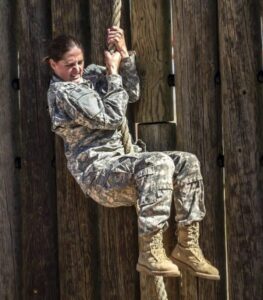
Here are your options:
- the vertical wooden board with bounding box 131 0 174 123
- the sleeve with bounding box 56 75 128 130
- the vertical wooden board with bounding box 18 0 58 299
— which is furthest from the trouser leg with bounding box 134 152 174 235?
the vertical wooden board with bounding box 18 0 58 299

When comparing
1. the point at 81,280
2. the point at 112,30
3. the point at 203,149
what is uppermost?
the point at 112,30

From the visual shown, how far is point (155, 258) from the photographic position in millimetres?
4641

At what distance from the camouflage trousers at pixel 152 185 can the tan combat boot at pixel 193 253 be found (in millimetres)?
57

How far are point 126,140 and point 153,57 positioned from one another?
64 centimetres

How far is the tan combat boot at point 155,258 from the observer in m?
4.62

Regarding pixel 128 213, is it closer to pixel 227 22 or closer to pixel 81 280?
pixel 81 280

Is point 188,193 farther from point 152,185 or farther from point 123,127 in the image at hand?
point 123,127

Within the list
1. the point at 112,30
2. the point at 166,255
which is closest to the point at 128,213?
the point at 166,255

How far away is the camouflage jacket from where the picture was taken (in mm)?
4836

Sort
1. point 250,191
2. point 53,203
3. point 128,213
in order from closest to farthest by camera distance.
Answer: point 250,191, point 128,213, point 53,203

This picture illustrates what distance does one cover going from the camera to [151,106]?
5.21 meters

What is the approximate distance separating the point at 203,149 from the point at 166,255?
0.69m

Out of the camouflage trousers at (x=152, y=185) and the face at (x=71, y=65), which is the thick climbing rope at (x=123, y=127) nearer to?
the camouflage trousers at (x=152, y=185)

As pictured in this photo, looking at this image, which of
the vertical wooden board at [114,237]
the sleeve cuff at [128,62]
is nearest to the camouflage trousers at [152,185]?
the vertical wooden board at [114,237]
